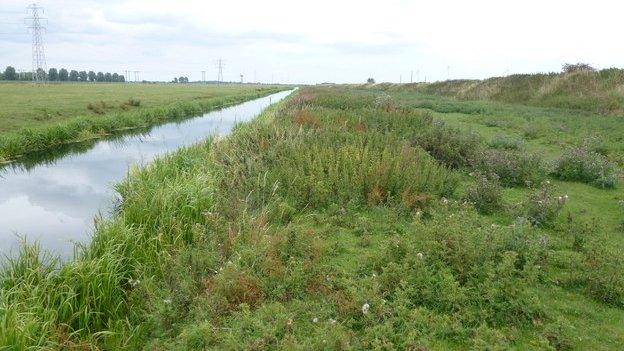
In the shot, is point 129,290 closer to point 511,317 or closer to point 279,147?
point 511,317

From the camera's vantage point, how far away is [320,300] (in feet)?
16.4

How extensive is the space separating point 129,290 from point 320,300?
288 cm

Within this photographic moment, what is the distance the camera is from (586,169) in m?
9.73

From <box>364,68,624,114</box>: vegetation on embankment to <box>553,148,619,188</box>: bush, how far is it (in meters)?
14.3

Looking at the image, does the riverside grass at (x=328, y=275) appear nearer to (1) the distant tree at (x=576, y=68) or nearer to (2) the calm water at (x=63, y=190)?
(2) the calm water at (x=63, y=190)

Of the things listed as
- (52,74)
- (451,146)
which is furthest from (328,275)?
(52,74)

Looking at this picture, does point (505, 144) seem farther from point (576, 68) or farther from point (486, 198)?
point (576, 68)

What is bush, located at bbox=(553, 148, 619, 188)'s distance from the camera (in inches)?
366

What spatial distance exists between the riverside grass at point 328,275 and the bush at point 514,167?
2.69 feet

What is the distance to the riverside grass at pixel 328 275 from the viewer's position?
14.5 ft

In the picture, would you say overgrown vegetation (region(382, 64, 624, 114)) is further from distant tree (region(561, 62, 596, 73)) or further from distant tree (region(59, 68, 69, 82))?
distant tree (region(59, 68, 69, 82))

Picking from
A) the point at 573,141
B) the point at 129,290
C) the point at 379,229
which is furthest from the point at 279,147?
the point at 573,141

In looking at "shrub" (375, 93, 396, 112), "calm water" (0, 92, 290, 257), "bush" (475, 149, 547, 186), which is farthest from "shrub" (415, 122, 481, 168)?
"calm water" (0, 92, 290, 257)

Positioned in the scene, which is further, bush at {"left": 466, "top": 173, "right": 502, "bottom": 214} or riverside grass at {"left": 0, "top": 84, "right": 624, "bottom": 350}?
bush at {"left": 466, "top": 173, "right": 502, "bottom": 214}
